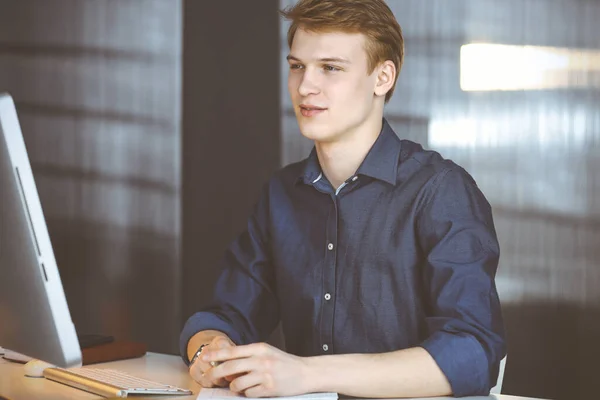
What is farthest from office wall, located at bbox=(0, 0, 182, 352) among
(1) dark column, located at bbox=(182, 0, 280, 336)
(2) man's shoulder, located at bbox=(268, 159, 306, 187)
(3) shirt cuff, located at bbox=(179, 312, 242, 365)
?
(3) shirt cuff, located at bbox=(179, 312, 242, 365)

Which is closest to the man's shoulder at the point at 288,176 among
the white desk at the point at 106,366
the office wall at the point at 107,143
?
the white desk at the point at 106,366

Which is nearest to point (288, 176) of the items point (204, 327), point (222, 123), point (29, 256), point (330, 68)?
point (330, 68)

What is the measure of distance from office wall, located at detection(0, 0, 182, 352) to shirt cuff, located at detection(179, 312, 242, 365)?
174cm

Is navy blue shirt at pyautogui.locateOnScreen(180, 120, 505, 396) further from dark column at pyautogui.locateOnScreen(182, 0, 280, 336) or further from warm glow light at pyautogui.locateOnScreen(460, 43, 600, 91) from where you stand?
dark column at pyautogui.locateOnScreen(182, 0, 280, 336)

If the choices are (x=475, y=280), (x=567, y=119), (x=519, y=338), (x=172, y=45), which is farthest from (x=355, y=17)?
(x=172, y=45)

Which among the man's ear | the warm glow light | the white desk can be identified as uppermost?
the warm glow light

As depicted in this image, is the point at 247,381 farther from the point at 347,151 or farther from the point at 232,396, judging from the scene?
the point at 347,151

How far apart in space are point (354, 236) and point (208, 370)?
481 mm

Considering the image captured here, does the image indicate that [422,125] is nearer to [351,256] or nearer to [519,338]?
[519,338]

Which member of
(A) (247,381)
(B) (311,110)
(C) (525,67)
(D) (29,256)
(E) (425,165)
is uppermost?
(C) (525,67)

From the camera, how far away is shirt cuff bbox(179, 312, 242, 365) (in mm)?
1862

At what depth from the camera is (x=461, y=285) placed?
1.63 m

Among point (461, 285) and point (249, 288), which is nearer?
point (461, 285)

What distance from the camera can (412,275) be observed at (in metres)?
1.80
